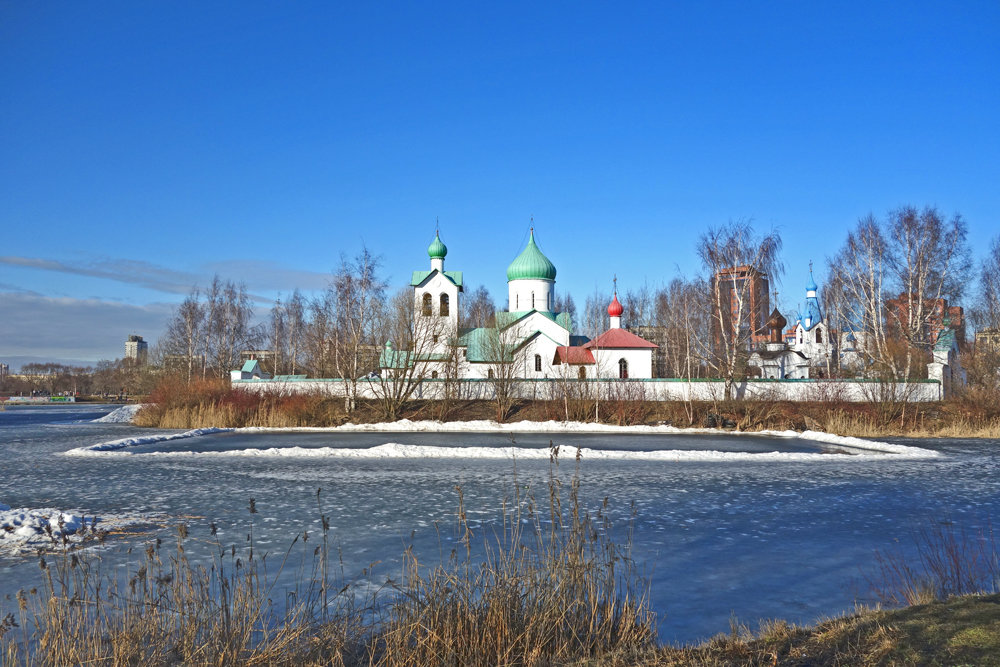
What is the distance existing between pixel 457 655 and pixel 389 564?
3.02 meters

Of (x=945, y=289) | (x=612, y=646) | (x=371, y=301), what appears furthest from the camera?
(x=371, y=301)

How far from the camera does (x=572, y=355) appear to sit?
44469 millimetres

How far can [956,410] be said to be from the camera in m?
29.1

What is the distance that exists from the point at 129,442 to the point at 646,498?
18360mm

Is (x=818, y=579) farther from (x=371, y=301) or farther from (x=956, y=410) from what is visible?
(x=371, y=301)

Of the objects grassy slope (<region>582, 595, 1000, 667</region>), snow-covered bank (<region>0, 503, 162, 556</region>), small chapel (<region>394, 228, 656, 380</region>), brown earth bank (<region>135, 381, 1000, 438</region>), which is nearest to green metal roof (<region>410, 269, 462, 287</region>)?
small chapel (<region>394, 228, 656, 380</region>)

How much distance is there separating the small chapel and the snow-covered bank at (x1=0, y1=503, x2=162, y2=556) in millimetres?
24773

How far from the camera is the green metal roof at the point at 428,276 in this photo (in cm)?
5039

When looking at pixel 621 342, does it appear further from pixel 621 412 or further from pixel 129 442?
pixel 129 442

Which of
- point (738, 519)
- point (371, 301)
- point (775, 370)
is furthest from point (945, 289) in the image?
point (738, 519)

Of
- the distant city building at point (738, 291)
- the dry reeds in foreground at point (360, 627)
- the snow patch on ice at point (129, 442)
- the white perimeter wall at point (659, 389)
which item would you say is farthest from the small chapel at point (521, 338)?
the dry reeds in foreground at point (360, 627)

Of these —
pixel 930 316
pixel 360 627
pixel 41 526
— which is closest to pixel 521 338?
pixel 930 316

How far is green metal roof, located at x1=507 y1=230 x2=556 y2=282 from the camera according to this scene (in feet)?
171

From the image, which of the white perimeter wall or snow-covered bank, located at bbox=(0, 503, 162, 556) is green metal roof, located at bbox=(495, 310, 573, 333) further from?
snow-covered bank, located at bbox=(0, 503, 162, 556)
